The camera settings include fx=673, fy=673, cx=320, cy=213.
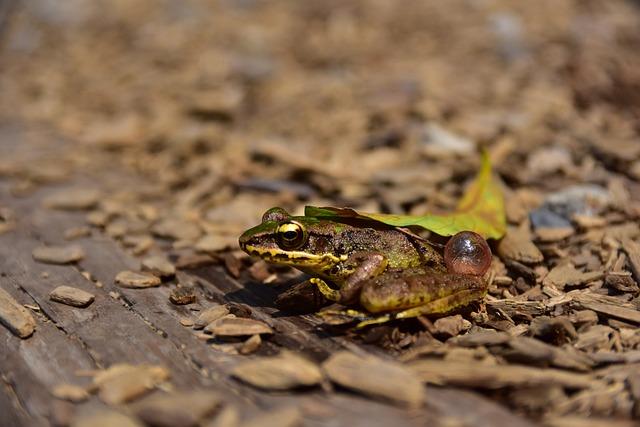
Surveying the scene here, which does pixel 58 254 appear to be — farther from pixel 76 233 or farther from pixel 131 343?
pixel 131 343

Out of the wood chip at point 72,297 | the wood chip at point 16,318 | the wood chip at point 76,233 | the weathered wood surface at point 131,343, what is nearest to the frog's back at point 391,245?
the weathered wood surface at point 131,343

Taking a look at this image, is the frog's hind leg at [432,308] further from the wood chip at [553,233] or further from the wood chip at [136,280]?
the wood chip at [136,280]

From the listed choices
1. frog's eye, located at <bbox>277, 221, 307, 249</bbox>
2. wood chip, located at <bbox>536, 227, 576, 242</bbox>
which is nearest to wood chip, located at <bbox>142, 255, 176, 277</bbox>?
frog's eye, located at <bbox>277, 221, 307, 249</bbox>

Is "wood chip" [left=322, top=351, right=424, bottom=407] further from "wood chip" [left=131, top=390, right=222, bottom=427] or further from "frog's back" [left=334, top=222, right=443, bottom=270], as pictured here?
"frog's back" [left=334, top=222, right=443, bottom=270]

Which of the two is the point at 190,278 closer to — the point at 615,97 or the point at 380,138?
the point at 380,138

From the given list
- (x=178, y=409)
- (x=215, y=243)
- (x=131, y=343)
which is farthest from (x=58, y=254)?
(x=178, y=409)
